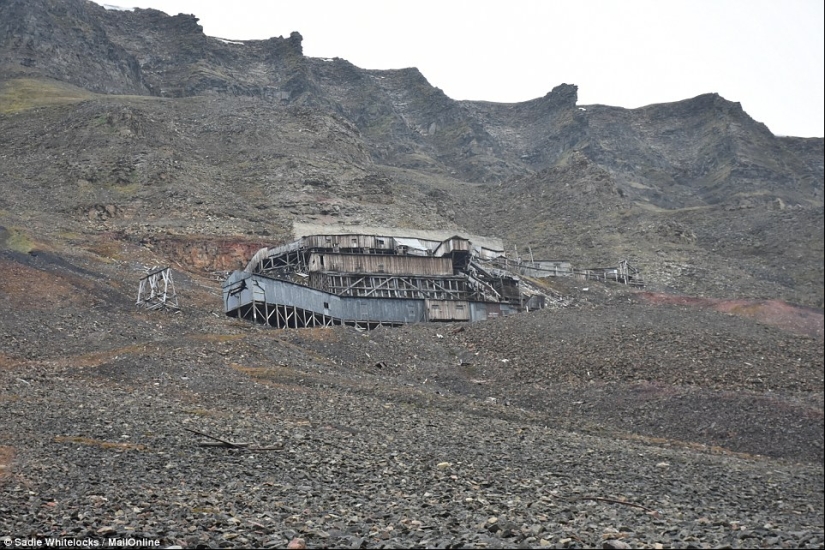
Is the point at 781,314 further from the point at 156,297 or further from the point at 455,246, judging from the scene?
the point at 156,297

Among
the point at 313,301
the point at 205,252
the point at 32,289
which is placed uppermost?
the point at 205,252

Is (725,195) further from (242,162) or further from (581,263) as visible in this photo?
(242,162)

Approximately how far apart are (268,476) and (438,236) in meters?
71.7

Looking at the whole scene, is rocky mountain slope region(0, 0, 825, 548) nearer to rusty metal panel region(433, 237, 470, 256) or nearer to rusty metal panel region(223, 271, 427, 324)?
rusty metal panel region(223, 271, 427, 324)

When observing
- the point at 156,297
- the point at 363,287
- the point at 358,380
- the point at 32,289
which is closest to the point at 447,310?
the point at 363,287

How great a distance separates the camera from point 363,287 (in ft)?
203

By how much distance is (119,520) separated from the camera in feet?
50.9

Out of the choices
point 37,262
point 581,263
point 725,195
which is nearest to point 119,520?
point 37,262

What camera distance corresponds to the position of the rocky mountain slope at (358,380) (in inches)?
683

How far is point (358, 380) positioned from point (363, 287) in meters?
25.1

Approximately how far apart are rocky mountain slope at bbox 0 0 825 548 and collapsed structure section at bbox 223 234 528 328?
3508 mm

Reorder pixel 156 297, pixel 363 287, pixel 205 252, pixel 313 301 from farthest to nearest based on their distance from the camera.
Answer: pixel 205 252, pixel 363 287, pixel 313 301, pixel 156 297

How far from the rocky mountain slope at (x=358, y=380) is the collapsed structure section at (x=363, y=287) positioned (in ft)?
11.5

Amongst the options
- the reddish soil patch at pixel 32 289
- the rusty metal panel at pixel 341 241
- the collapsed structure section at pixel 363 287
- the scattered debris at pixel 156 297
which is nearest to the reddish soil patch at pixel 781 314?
the collapsed structure section at pixel 363 287
